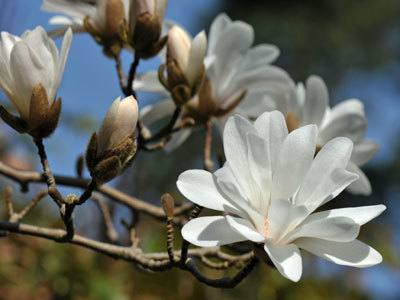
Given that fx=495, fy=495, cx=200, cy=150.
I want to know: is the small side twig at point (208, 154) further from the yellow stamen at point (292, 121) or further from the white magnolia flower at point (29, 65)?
the white magnolia flower at point (29, 65)

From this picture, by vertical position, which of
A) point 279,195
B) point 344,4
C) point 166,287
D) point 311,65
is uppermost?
point 279,195

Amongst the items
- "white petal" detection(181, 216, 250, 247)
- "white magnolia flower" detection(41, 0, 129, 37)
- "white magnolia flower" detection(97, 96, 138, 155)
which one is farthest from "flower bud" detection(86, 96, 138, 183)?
"white magnolia flower" detection(41, 0, 129, 37)

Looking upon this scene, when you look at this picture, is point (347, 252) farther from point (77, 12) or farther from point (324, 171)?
point (77, 12)

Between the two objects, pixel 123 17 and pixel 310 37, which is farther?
pixel 310 37

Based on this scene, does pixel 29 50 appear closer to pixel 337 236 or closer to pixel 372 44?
pixel 337 236

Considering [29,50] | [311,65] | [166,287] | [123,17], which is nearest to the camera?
[29,50]

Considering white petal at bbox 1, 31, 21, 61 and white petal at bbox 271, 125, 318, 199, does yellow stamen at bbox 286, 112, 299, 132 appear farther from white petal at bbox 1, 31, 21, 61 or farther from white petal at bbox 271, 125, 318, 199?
white petal at bbox 1, 31, 21, 61

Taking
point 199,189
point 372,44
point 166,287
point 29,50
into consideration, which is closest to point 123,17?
point 29,50
